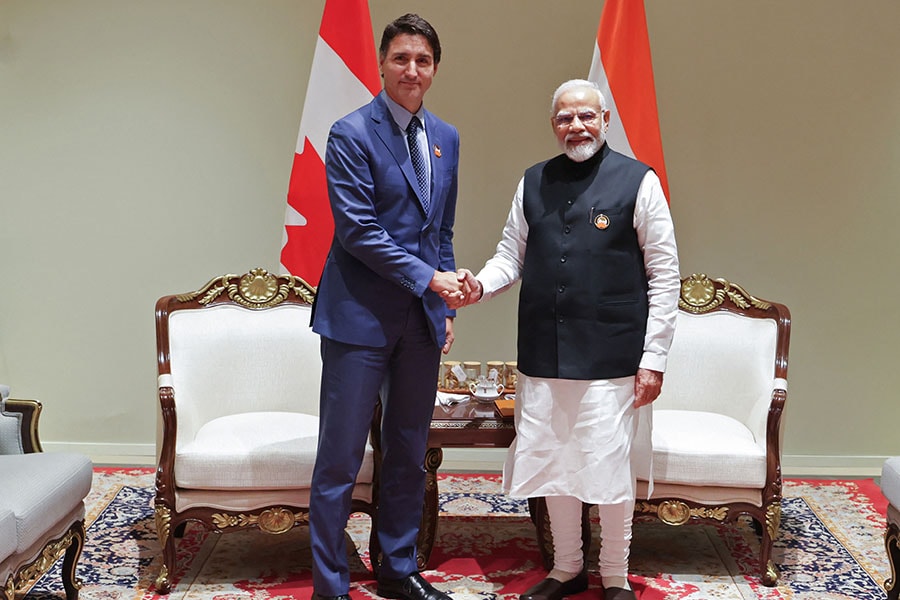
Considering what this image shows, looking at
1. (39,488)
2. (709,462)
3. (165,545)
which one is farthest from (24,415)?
(709,462)

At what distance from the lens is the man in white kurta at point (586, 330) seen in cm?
288

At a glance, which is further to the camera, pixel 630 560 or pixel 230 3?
pixel 230 3

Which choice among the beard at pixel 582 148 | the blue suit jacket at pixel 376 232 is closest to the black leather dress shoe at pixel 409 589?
the blue suit jacket at pixel 376 232

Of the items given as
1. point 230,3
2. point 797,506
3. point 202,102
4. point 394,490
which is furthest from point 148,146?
point 797,506

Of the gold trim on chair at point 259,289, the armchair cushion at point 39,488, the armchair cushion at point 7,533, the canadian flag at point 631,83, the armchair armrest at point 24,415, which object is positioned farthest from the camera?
the canadian flag at point 631,83

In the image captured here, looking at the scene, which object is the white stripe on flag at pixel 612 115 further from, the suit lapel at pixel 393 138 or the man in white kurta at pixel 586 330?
the suit lapel at pixel 393 138

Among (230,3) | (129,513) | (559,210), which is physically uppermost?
(230,3)

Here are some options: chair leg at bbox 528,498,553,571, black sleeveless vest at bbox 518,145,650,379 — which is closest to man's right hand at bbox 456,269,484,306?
black sleeveless vest at bbox 518,145,650,379

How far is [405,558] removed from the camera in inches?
122

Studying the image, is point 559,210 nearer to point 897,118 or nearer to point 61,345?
point 897,118

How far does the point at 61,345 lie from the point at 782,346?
11.7ft

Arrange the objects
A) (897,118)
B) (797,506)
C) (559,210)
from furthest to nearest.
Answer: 1. (897,118)
2. (797,506)
3. (559,210)

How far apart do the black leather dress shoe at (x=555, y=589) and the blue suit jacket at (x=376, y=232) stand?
928 millimetres

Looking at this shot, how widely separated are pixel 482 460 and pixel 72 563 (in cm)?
233
